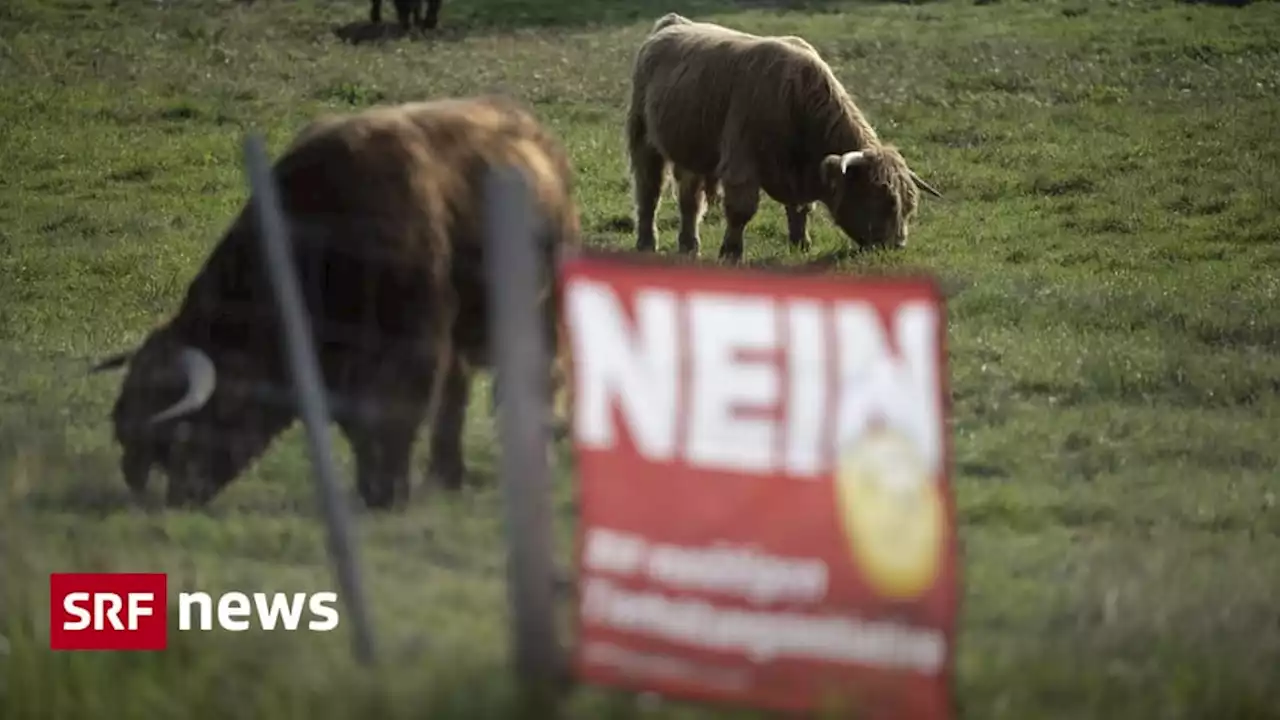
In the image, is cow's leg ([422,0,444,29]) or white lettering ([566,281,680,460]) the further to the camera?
cow's leg ([422,0,444,29])

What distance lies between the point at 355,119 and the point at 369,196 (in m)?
0.53

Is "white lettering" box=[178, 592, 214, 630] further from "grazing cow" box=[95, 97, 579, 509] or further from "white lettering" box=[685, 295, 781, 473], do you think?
"white lettering" box=[685, 295, 781, 473]

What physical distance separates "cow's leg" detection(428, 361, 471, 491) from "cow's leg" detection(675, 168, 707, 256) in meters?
8.52

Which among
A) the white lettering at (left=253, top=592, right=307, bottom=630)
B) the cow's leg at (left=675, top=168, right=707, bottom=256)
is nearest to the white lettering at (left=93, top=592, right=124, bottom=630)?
the white lettering at (left=253, top=592, right=307, bottom=630)

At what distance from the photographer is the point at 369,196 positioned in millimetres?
7793

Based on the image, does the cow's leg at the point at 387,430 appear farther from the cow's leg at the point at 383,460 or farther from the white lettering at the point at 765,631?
the white lettering at the point at 765,631

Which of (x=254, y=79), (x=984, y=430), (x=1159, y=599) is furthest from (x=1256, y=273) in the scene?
(x=254, y=79)

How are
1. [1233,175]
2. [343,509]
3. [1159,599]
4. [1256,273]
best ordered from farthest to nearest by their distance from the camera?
[1233,175] < [1256,273] < [1159,599] < [343,509]

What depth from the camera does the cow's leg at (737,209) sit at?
16094 millimetres

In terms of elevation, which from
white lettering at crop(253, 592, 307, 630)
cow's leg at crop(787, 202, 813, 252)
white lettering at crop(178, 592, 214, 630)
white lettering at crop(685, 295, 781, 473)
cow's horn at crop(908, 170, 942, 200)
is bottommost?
cow's leg at crop(787, 202, 813, 252)

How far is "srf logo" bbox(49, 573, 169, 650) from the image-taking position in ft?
19.1

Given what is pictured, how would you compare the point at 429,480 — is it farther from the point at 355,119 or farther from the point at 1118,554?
the point at 1118,554

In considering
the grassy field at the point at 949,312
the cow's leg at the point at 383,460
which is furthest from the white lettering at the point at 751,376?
the cow's leg at the point at 383,460

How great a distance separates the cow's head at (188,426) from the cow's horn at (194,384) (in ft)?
0.09
